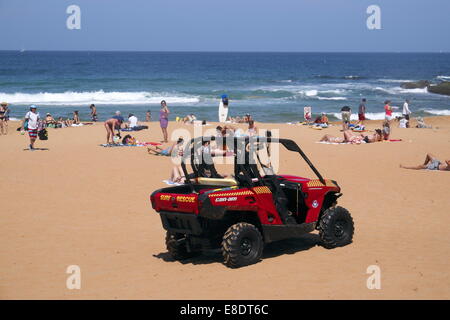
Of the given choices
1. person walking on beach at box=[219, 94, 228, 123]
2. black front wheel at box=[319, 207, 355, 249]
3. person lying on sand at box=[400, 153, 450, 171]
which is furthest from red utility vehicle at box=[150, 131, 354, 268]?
person walking on beach at box=[219, 94, 228, 123]

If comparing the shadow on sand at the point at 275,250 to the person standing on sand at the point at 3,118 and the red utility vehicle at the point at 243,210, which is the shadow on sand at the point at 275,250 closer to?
the red utility vehicle at the point at 243,210

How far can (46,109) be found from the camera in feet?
135

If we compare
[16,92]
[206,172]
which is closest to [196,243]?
[206,172]

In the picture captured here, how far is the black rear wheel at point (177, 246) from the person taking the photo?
27.6 ft

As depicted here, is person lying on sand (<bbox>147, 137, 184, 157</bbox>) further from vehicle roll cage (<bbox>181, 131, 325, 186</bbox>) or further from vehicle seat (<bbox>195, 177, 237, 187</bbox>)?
vehicle seat (<bbox>195, 177, 237, 187</bbox>)

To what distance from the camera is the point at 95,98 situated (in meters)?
51.5

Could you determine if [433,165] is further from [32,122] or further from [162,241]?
[32,122]

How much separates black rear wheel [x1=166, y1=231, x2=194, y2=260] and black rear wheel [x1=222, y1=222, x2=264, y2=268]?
29.3 inches

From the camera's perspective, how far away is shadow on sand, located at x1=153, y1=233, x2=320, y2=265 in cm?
853

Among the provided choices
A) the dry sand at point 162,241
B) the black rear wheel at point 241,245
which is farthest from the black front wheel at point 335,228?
the black rear wheel at point 241,245

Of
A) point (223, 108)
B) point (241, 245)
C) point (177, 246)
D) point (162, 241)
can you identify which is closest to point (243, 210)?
point (241, 245)
